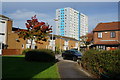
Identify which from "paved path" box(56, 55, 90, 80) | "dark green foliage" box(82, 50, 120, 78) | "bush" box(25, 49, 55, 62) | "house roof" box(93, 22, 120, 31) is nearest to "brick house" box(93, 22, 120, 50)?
"house roof" box(93, 22, 120, 31)

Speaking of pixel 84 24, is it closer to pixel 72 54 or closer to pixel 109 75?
pixel 72 54

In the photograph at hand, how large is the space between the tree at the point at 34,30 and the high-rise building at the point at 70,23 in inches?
3472

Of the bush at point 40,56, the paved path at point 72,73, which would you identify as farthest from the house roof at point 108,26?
the paved path at point 72,73

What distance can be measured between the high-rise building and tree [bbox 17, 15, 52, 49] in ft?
289

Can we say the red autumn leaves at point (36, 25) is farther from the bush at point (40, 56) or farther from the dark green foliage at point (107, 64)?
the dark green foliage at point (107, 64)

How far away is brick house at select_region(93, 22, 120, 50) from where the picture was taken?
112ft

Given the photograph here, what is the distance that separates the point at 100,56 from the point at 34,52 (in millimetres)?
10445

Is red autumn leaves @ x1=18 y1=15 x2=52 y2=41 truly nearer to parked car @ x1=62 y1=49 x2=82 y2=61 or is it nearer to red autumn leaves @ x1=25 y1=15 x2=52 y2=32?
red autumn leaves @ x1=25 y1=15 x2=52 y2=32

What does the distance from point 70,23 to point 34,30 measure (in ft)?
325

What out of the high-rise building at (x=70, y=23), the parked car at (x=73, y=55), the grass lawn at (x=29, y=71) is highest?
the high-rise building at (x=70, y=23)

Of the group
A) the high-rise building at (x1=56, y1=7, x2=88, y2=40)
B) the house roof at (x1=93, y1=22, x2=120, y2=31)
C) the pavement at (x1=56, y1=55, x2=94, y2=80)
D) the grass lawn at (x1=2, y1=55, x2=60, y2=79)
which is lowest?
the pavement at (x1=56, y1=55, x2=94, y2=80)

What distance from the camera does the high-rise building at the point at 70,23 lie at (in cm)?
12925

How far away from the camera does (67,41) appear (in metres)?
60.8

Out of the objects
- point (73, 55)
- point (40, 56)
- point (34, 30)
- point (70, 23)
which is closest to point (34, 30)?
point (34, 30)
